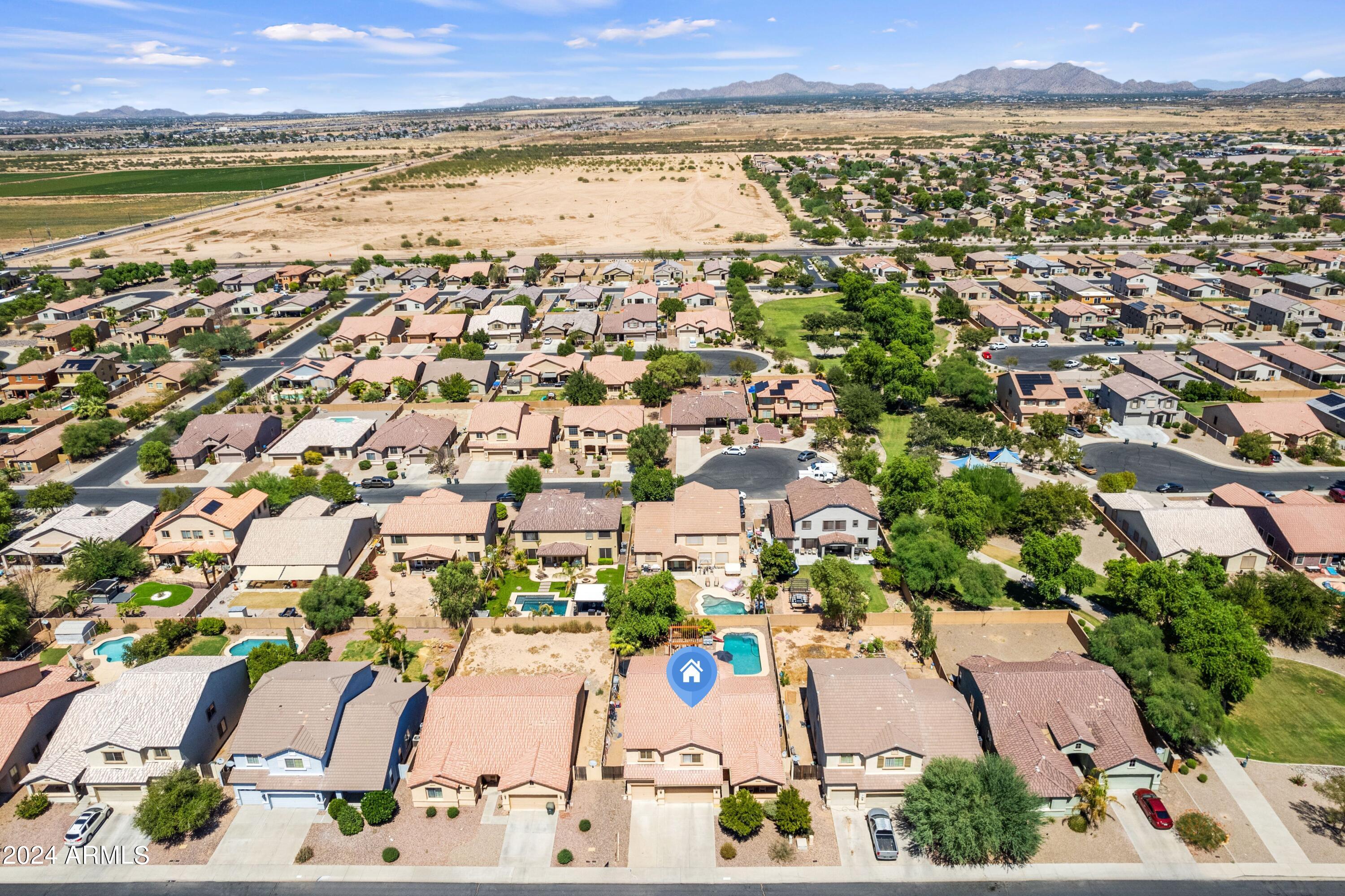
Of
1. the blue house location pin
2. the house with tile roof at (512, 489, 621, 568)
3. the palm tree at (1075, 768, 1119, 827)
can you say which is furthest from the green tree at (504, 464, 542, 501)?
the palm tree at (1075, 768, 1119, 827)

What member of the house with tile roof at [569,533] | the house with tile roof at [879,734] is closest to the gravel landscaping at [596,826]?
the house with tile roof at [879,734]

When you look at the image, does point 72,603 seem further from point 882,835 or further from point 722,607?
point 882,835

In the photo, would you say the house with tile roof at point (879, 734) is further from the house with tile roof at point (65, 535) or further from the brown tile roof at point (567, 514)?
the house with tile roof at point (65, 535)

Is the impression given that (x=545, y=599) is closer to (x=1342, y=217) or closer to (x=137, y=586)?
(x=137, y=586)

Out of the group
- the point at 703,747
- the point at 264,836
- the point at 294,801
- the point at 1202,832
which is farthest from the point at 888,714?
the point at 264,836

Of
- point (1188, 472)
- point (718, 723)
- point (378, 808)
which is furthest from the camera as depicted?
point (1188, 472)
